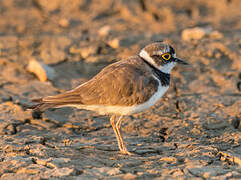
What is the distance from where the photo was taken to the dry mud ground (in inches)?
134

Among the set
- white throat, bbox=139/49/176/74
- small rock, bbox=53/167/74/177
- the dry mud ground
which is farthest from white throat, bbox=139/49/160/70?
small rock, bbox=53/167/74/177

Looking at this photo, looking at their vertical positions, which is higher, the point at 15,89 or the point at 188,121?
the point at 15,89

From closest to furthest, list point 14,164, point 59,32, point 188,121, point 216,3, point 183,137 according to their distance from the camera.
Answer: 1. point 14,164
2. point 183,137
3. point 188,121
4. point 59,32
5. point 216,3

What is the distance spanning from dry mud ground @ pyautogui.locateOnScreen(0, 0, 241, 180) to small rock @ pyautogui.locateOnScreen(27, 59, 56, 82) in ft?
0.28

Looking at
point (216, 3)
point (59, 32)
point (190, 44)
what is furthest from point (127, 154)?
point (216, 3)

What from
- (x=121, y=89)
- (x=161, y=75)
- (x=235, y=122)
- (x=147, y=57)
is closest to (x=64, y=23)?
(x=147, y=57)

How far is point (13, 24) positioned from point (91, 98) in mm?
3752

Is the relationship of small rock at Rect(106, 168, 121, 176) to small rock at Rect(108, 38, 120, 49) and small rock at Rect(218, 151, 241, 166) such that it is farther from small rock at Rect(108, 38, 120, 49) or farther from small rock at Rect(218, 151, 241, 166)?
small rock at Rect(108, 38, 120, 49)

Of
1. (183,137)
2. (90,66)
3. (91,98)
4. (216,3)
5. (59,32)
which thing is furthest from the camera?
(216,3)

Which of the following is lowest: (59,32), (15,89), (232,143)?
(232,143)

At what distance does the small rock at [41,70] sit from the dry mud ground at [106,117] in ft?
0.28

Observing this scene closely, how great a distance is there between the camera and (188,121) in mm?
4461

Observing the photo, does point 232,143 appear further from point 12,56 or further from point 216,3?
point 216,3

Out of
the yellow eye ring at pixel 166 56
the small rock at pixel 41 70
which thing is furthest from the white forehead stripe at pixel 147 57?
the small rock at pixel 41 70
